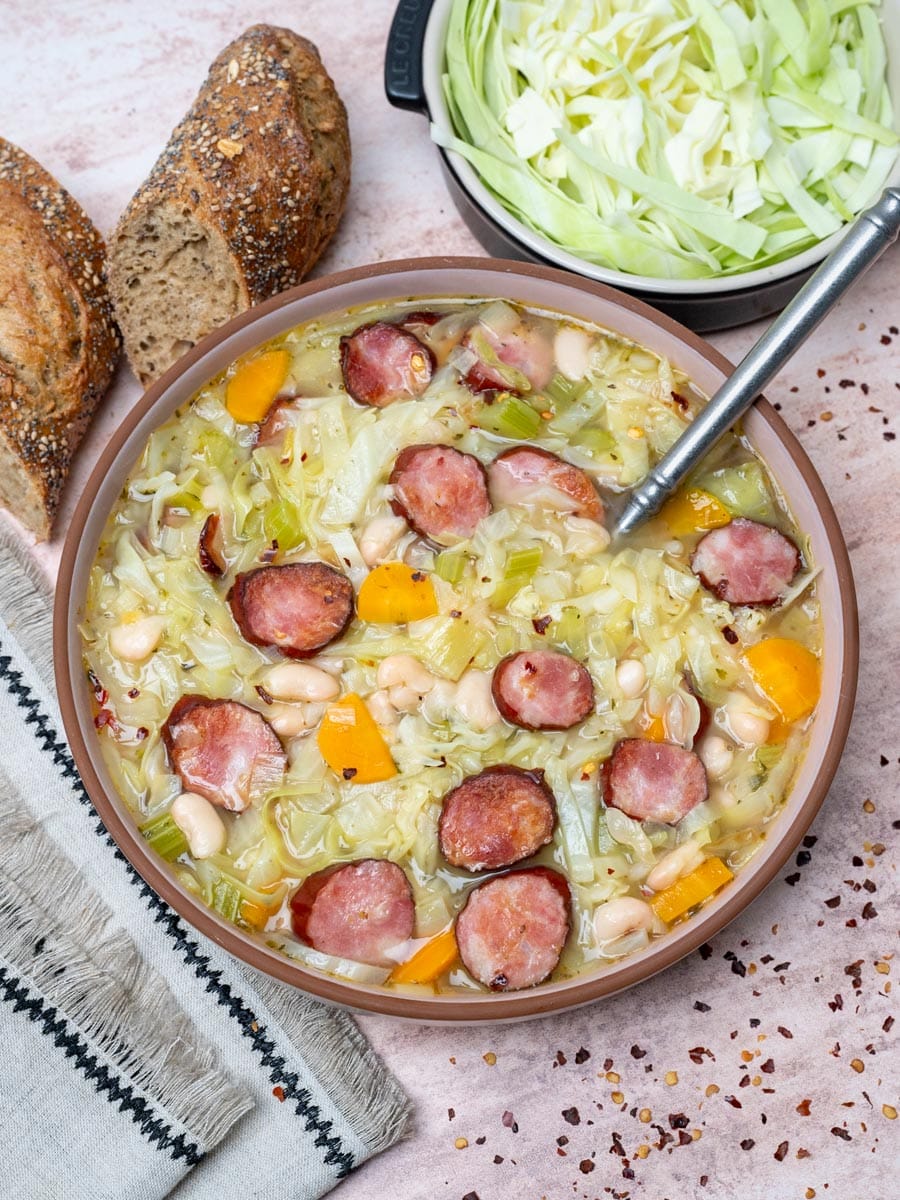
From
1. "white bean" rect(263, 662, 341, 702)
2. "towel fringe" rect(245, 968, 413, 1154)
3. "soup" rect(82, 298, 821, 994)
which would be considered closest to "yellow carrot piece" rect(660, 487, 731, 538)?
"soup" rect(82, 298, 821, 994)

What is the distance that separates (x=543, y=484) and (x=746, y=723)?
72 cm

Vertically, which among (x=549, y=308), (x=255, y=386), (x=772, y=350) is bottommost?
(x=255, y=386)

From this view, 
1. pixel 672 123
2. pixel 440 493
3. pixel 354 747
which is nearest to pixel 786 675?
pixel 440 493

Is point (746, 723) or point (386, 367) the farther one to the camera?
point (386, 367)

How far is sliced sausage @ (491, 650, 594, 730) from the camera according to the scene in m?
2.70

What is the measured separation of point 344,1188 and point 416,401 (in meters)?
1.95

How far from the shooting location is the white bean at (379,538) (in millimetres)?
2816

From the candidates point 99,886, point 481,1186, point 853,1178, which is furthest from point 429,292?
point 853,1178

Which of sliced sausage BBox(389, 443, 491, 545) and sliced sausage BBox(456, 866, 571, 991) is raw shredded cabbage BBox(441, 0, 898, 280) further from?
sliced sausage BBox(456, 866, 571, 991)

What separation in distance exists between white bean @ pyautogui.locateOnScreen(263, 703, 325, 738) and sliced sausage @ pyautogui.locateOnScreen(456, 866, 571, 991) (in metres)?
0.53

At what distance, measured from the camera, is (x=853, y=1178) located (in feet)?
9.82

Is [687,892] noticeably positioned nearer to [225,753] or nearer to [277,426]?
[225,753]

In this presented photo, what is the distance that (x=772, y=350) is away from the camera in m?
2.59

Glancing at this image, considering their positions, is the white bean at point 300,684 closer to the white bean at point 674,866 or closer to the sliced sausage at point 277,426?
the sliced sausage at point 277,426
